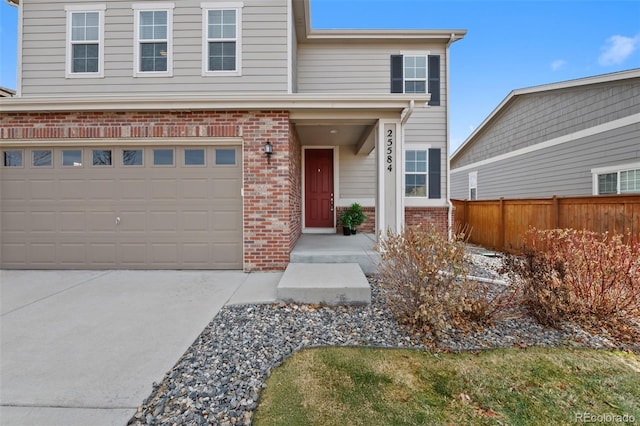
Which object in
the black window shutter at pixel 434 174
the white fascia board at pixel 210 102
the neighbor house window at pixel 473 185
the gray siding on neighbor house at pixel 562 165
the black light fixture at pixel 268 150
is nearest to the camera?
the white fascia board at pixel 210 102

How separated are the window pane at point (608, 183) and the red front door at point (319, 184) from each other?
7.22 meters

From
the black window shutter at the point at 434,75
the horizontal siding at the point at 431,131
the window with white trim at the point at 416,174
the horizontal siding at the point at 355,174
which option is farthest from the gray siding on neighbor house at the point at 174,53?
the black window shutter at the point at 434,75

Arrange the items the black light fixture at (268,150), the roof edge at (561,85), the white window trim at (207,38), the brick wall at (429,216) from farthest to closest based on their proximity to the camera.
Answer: the brick wall at (429,216) < the roof edge at (561,85) < the white window trim at (207,38) < the black light fixture at (268,150)

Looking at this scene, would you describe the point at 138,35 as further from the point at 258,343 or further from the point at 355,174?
the point at 258,343

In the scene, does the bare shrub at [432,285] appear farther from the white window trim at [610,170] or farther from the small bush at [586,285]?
the white window trim at [610,170]

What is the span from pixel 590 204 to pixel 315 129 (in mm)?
6068

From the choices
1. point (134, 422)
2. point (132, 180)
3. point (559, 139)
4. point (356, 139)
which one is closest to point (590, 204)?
point (559, 139)

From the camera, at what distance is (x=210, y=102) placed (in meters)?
5.50

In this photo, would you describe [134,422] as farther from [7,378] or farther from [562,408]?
[562,408]

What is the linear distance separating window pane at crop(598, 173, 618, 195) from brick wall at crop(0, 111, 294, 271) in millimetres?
8268

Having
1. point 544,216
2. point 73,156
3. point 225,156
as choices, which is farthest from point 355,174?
point 73,156

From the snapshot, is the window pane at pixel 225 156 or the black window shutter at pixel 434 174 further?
the black window shutter at pixel 434 174

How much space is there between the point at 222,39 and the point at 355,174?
4917 millimetres

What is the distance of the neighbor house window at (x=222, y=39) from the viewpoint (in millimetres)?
6762
